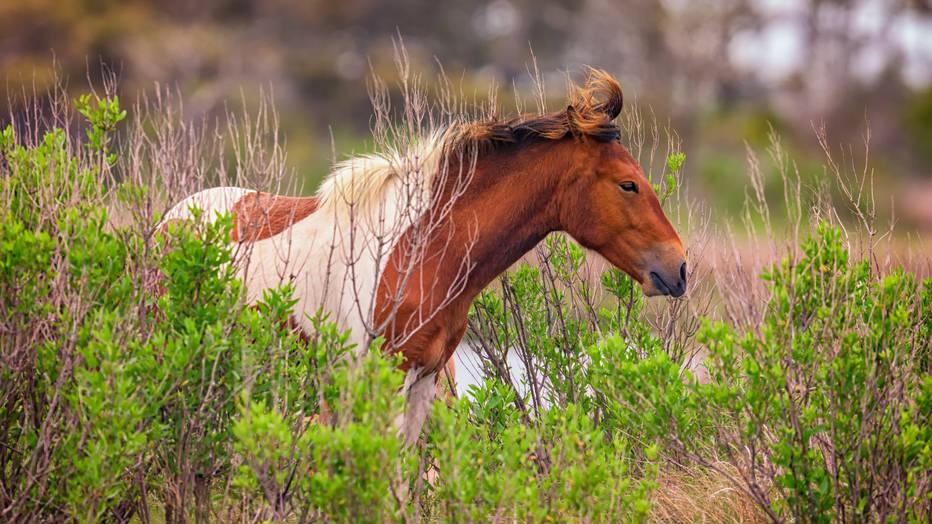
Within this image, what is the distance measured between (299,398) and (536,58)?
27.1 metres

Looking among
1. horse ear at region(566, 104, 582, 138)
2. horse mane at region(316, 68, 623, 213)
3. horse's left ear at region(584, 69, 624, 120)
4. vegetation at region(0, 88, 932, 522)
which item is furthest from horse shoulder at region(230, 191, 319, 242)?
horse's left ear at region(584, 69, 624, 120)

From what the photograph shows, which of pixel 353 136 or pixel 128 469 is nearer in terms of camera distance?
pixel 128 469

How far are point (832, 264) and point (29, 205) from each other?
3.66 meters

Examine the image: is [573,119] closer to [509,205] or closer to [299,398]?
[509,205]

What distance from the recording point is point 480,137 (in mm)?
5531

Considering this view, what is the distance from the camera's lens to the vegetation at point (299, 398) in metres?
4.26

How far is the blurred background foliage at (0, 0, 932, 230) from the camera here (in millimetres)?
24422

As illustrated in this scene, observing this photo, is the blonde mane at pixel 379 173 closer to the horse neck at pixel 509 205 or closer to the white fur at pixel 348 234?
the white fur at pixel 348 234

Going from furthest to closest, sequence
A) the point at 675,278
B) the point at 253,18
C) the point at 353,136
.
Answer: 1. the point at 253,18
2. the point at 353,136
3. the point at 675,278

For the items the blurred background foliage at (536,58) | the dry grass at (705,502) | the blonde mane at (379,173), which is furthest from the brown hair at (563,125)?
the blurred background foliage at (536,58)

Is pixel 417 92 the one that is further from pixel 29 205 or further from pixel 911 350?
pixel 911 350

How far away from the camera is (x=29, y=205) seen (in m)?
4.99

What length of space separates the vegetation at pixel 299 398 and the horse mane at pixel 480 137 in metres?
0.93

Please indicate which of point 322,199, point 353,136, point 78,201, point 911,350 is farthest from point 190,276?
point 353,136
